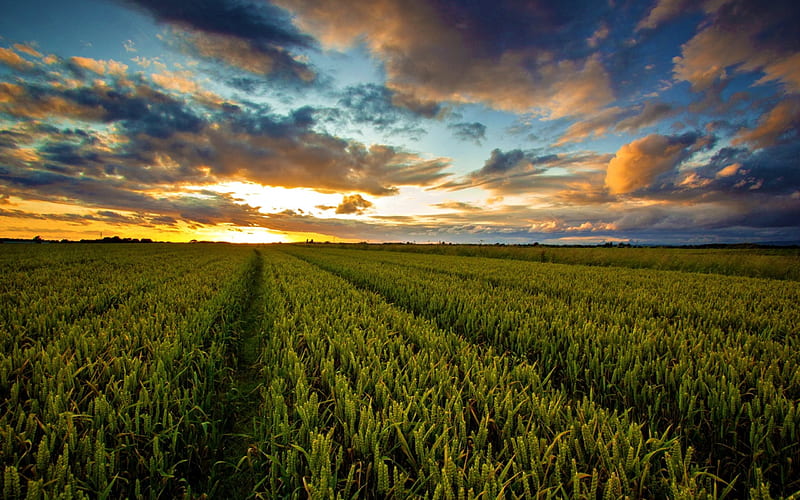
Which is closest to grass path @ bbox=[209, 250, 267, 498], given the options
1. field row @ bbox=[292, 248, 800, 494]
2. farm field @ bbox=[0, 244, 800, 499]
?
farm field @ bbox=[0, 244, 800, 499]

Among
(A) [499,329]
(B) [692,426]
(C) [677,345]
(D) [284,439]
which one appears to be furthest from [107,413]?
(C) [677,345]

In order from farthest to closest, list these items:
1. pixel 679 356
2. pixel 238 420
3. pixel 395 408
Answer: pixel 679 356
pixel 238 420
pixel 395 408

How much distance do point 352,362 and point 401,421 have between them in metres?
1.23

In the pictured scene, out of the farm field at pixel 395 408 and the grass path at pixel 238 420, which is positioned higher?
the farm field at pixel 395 408

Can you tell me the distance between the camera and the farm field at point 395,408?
176 centimetres

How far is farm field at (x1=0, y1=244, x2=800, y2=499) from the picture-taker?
1.76 meters

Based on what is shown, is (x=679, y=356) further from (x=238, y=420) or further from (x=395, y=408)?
(x=238, y=420)

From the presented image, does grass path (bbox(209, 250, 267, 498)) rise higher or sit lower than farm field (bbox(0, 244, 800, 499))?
lower

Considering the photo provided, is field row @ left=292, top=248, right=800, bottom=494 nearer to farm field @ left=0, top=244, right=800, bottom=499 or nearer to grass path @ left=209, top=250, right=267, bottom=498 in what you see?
farm field @ left=0, top=244, right=800, bottom=499

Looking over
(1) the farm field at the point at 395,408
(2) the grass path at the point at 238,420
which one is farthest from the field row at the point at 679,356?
(2) the grass path at the point at 238,420

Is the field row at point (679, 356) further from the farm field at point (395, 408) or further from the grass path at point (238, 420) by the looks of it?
the grass path at point (238, 420)

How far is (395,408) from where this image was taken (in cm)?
220

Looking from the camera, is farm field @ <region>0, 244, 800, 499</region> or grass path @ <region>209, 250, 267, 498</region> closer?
farm field @ <region>0, 244, 800, 499</region>

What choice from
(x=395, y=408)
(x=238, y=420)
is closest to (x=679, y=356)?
(x=395, y=408)
